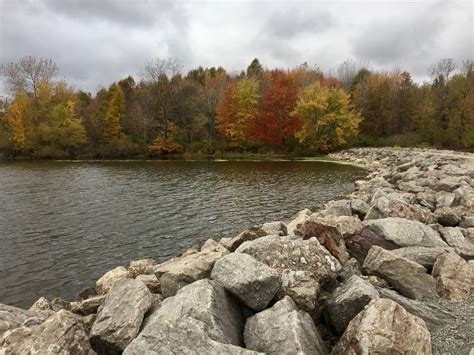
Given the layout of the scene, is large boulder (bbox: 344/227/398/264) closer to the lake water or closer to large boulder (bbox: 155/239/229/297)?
large boulder (bbox: 155/239/229/297)

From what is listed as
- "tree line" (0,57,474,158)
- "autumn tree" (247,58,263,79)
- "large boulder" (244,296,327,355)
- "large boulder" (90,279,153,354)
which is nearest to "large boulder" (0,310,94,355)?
"large boulder" (90,279,153,354)

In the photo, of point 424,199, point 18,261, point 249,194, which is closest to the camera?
point 18,261

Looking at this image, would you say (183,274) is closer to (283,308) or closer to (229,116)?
(283,308)

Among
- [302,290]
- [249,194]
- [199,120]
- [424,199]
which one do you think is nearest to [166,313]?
[302,290]

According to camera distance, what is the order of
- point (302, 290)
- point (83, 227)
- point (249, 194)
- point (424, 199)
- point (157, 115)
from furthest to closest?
point (157, 115) → point (249, 194) → point (83, 227) → point (424, 199) → point (302, 290)

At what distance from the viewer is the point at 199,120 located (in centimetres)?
6781

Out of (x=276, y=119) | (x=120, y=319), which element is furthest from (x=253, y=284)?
(x=276, y=119)

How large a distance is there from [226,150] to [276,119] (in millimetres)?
10933

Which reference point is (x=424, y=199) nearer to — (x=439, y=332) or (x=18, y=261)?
(x=439, y=332)

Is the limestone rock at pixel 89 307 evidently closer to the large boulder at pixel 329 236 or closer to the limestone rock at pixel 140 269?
the limestone rock at pixel 140 269

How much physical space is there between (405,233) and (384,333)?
184 inches

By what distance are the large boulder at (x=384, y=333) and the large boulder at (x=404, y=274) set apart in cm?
182

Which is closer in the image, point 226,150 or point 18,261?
point 18,261

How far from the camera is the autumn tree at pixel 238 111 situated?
201 ft
